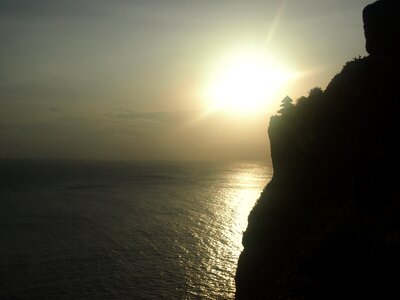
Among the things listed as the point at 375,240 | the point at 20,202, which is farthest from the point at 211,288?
the point at 20,202

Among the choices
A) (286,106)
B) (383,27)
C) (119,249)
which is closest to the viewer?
(383,27)

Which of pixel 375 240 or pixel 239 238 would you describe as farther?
pixel 239 238

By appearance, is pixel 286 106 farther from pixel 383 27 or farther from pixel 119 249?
pixel 119 249

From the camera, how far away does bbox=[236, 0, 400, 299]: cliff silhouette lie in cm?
1903

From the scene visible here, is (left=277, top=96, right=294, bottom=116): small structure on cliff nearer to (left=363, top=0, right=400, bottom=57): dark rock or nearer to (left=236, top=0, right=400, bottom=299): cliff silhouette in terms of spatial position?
(left=236, top=0, right=400, bottom=299): cliff silhouette

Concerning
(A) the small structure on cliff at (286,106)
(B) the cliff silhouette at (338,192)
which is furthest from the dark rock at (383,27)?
(A) the small structure on cliff at (286,106)

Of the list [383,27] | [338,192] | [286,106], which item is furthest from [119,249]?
[383,27]

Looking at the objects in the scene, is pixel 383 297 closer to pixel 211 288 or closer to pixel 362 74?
pixel 362 74

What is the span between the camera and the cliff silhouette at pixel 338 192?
62.4 feet

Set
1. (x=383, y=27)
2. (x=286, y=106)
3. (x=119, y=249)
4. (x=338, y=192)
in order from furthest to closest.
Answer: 1. (x=119, y=249)
2. (x=286, y=106)
3. (x=383, y=27)
4. (x=338, y=192)

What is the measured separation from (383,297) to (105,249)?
65.6 m

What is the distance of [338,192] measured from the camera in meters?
32.5

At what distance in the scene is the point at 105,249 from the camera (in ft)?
245

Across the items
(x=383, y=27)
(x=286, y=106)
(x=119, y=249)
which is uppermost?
(x=383, y=27)
